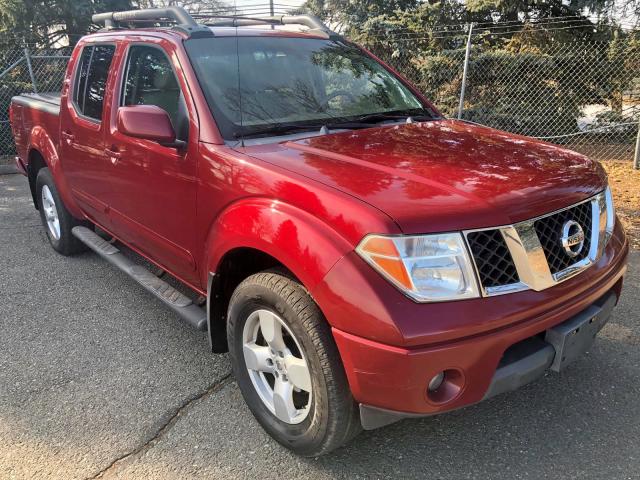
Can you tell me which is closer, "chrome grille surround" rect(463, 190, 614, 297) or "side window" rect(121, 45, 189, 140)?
"chrome grille surround" rect(463, 190, 614, 297)

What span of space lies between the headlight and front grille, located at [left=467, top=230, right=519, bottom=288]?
2.0 inches

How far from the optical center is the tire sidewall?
6.94ft

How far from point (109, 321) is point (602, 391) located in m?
3.09

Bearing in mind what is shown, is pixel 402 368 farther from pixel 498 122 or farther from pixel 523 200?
pixel 498 122

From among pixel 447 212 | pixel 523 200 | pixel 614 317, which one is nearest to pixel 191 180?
pixel 447 212

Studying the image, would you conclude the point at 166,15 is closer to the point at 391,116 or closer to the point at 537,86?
the point at 391,116

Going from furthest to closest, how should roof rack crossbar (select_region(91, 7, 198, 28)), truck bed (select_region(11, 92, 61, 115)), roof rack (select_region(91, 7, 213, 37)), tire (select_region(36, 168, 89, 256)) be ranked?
tire (select_region(36, 168, 89, 256)) < truck bed (select_region(11, 92, 61, 115)) < roof rack crossbar (select_region(91, 7, 198, 28)) < roof rack (select_region(91, 7, 213, 37))

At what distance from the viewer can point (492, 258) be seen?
1982 millimetres

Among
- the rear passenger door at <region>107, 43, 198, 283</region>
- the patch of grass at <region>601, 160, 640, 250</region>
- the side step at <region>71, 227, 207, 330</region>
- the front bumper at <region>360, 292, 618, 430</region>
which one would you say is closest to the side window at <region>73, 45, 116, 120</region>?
the rear passenger door at <region>107, 43, 198, 283</region>

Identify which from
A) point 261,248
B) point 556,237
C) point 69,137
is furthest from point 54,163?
point 556,237

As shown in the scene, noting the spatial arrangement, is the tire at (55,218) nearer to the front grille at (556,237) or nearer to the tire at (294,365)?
the tire at (294,365)

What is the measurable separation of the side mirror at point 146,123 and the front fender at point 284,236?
0.54 metres

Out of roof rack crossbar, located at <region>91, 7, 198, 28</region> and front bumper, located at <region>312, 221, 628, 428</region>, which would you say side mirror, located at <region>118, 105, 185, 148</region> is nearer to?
roof rack crossbar, located at <region>91, 7, 198, 28</region>

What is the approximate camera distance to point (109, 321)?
12.3 feet
